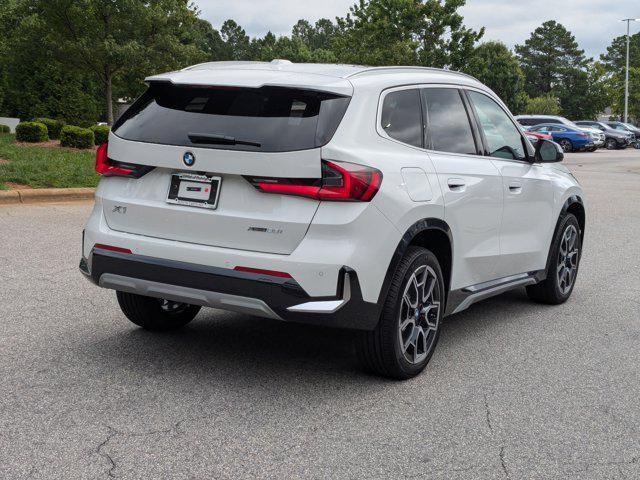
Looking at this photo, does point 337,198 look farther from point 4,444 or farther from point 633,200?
point 633,200

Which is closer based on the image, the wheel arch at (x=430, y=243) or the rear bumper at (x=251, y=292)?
the rear bumper at (x=251, y=292)

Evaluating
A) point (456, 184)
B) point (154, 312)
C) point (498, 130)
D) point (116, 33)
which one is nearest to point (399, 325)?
point (456, 184)

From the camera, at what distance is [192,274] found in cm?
441

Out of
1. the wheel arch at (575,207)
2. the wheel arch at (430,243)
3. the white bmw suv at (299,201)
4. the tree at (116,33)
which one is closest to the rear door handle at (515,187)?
the white bmw suv at (299,201)

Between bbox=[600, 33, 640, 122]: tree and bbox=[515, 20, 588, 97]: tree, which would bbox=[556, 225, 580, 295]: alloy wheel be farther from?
bbox=[515, 20, 588, 97]: tree

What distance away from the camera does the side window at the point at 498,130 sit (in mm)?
5895

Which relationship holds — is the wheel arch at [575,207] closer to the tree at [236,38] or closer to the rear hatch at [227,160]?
the rear hatch at [227,160]

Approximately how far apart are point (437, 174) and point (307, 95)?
1.02 m

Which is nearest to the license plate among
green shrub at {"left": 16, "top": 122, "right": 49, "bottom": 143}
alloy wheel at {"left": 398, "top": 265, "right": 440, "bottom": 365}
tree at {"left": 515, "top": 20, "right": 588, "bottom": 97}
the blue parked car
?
alloy wheel at {"left": 398, "top": 265, "right": 440, "bottom": 365}

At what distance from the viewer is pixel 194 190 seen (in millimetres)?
4492

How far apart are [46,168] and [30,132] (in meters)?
6.10

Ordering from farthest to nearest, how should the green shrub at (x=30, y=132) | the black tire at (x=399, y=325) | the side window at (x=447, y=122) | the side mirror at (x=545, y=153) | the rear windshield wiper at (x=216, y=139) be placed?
the green shrub at (x=30, y=132)
the side mirror at (x=545, y=153)
the side window at (x=447, y=122)
the black tire at (x=399, y=325)
the rear windshield wiper at (x=216, y=139)

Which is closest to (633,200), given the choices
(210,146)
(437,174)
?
(437,174)

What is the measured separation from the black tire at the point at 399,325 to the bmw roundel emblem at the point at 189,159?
49.3 inches
